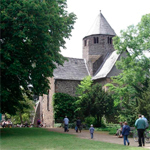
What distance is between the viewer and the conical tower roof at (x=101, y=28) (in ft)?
129

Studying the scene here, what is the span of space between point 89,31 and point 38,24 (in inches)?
935

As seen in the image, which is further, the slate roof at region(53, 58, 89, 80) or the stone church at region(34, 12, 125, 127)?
the slate roof at region(53, 58, 89, 80)

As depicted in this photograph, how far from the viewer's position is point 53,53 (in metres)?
18.7

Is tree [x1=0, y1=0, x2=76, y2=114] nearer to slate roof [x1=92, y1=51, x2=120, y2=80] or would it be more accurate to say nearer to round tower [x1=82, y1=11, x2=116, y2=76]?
slate roof [x1=92, y1=51, x2=120, y2=80]

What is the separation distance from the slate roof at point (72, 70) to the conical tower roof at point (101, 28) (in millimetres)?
5077

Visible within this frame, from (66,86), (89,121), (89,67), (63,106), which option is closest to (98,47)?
(89,67)

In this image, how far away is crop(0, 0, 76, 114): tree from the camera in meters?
16.6

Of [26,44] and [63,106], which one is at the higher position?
[26,44]

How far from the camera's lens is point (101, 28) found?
39656 millimetres

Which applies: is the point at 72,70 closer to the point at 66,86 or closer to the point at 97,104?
the point at 66,86

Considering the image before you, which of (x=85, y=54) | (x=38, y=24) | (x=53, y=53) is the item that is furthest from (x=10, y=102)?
(x=85, y=54)

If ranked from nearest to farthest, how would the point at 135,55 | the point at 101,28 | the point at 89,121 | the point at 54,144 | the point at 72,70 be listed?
the point at 54,144 < the point at 135,55 < the point at 89,121 < the point at 72,70 < the point at 101,28

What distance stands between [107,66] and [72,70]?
17.0ft

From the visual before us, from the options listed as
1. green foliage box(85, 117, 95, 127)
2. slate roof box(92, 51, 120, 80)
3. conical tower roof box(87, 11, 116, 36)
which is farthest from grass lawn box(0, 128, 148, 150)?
conical tower roof box(87, 11, 116, 36)
